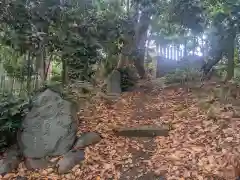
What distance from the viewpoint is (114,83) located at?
9883 millimetres

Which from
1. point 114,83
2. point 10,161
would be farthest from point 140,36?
point 10,161

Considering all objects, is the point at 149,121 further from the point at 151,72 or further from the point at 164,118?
the point at 151,72

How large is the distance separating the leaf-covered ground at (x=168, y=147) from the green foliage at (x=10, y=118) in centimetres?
78

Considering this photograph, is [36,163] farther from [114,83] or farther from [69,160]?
[114,83]

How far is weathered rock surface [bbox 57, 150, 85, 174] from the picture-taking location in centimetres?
508

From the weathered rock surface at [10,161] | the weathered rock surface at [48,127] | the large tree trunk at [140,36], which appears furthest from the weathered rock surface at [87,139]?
the large tree trunk at [140,36]

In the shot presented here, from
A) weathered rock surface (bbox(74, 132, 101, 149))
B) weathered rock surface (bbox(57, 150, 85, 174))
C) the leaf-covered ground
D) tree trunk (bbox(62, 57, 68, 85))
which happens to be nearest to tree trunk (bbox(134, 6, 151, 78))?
tree trunk (bbox(62, 57, 68, 85))

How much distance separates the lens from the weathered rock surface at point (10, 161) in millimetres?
5334

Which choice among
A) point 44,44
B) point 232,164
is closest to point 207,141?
point 232,164

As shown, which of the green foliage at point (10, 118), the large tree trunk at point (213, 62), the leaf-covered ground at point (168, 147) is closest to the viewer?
the leaf-covered ground at point (168, 147)

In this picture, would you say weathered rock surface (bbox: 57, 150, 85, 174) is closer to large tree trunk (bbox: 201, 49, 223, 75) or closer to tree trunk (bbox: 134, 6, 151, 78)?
large tree trunk (bbox: 201, 49, 223, 75)

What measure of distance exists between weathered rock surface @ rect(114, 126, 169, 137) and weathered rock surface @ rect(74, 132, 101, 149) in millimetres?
462

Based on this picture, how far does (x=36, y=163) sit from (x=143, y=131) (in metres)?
2.02

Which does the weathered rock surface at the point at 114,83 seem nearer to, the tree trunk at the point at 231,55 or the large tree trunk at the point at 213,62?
the large tree trunk at the point at 213,62
